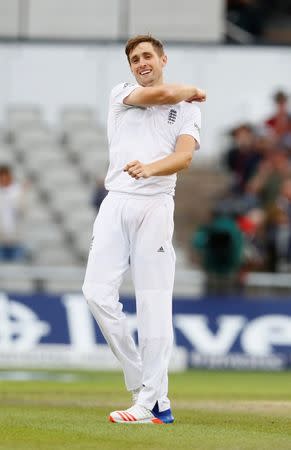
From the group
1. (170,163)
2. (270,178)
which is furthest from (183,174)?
(170,163)

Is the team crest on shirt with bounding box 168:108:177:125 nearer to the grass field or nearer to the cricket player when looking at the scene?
the cricket player

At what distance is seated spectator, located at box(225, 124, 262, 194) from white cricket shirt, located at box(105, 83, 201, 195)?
37.5 feet

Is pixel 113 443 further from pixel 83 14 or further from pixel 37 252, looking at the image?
pixel 83 14

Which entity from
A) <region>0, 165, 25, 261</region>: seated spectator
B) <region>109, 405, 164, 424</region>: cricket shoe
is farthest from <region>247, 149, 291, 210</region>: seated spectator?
<region>109, 405, 164, 424</region>: cricket shoe

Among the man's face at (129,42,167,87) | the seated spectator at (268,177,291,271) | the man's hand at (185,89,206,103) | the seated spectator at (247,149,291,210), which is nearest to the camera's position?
the man's face at (129,42,167,87)

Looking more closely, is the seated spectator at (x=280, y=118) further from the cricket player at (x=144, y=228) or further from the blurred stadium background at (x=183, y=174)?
the cricket player at (x=144, y=228)

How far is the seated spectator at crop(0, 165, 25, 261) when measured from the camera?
19.1 meters

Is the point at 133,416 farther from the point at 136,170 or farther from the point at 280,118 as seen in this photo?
the point at 280,118

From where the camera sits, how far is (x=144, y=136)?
9031mm

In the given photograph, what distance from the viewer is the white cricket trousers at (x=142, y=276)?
898 centimetres

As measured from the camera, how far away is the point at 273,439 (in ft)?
26.8

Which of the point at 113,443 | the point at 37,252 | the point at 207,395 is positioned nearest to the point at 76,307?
the point at 37,252

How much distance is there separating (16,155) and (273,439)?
14.8 meters

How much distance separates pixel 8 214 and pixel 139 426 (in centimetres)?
1087
